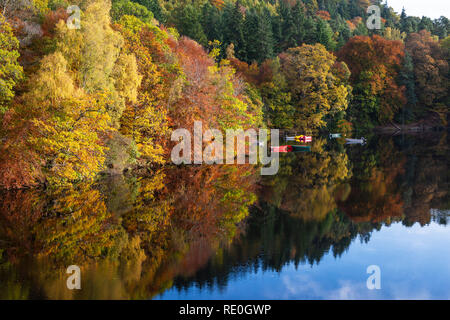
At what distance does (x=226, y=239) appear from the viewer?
14688 mm

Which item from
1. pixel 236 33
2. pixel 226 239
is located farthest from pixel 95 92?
pixel 236 33

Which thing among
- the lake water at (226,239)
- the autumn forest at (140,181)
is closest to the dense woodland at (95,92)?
the autumn forest at (140,181)

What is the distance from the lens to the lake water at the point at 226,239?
1091 centimetres

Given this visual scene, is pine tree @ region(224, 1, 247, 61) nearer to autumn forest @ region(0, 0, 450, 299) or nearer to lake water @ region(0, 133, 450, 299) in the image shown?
autumn forest @ region(0, 0, 450, 299)

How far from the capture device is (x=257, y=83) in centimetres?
6619

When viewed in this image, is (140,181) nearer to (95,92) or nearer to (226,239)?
(95,92)

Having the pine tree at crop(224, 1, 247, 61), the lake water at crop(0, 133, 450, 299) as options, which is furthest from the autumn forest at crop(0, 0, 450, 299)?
the pine tree at crop(224, 1, 247, 61)

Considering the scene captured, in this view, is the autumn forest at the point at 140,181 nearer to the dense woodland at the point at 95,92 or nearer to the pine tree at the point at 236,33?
the dense woodland at the point at 95,92

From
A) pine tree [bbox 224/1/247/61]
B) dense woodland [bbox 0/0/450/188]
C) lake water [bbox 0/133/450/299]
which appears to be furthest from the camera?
pine tree [bbox 224/1/247/61]

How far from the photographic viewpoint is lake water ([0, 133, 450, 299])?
1091 cm

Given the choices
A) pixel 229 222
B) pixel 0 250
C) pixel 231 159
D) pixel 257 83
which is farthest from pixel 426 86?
pixel 0 250

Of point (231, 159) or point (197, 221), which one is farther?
point (231, 159)
